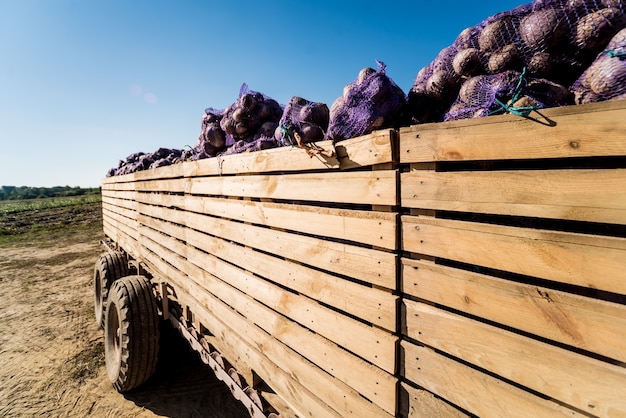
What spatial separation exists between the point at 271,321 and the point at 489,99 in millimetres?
2036

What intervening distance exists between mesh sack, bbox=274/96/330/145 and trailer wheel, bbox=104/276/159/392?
9.43ft

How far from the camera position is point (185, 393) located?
4.45m

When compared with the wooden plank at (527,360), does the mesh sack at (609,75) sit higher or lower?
higher

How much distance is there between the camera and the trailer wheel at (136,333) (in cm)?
387

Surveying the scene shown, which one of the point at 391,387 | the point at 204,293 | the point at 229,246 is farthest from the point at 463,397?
the point at 204,293

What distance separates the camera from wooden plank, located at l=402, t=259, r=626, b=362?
100 cm

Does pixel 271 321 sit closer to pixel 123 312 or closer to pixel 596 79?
pixel 596 79

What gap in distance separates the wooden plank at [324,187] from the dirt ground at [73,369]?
327 cm

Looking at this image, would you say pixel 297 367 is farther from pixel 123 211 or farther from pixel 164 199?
pixel 123 211

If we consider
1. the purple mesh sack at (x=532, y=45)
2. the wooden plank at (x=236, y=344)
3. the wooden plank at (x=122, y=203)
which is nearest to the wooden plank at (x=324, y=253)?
the wooden plank at (x=236, y=344)

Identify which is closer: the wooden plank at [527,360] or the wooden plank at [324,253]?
the wooden plank at [527,360]

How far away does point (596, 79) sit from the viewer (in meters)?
1.34

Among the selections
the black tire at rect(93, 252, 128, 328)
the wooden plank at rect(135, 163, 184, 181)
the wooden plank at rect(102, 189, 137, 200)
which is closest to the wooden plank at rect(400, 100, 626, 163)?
the wooden plank at rect(135, 163, 184, 181)

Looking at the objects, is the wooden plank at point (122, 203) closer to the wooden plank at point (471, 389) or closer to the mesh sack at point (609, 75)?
the wooden plank at point (471, 389)
